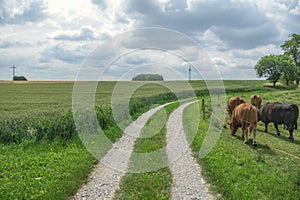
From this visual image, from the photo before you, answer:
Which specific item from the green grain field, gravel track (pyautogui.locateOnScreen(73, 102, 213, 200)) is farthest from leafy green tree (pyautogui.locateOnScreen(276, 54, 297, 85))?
gravel track (pyautogui.locateOnScreen(73, 102, 213, 200))

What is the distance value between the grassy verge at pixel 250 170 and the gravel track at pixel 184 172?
0.88 ft

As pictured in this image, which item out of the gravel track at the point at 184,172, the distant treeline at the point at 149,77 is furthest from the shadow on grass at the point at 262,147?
the distant treeline at the point at 149,77

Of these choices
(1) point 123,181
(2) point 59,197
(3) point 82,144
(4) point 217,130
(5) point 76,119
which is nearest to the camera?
(2) point 59,197

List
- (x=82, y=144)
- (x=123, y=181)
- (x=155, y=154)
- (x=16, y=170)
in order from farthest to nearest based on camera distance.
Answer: (x=82, y=144) → (x=155, y=154) → (x=16, y=170) → (x=123, y=181)

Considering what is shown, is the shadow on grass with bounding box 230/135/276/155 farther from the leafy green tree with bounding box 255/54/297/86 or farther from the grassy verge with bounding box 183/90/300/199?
the leafy green tree with bounding box 255/54/297/86

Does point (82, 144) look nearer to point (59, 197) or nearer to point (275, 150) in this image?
point (59, 197)

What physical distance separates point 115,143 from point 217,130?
19.4 ft

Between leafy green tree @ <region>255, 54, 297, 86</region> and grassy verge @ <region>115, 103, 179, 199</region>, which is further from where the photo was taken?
leafy green tree @ <region>255, 54, 297, 86</region>

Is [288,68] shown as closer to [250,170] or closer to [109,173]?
[250,170]

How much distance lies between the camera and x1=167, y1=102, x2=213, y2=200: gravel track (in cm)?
675

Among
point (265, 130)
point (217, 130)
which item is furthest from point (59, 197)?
point (265, 130)

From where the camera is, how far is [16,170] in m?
8.10

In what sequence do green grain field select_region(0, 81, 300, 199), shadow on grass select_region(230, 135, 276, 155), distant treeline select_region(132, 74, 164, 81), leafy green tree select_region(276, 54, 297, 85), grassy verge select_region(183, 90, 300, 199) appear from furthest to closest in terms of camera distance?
leafy green tree select_region(276, 54, 297, 85) < distant treeline select_region(132, 74, 164, 81) < shadow on grass select_region(230, 135, 276, 155) < green grain field select_region(0, 81, 300, 199) < grassy verge select_region(183, 90, 300, 199)

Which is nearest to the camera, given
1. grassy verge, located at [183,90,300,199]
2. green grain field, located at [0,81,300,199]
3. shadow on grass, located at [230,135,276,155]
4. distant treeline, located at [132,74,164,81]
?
grassy verge, located at [183,90,300,199]
